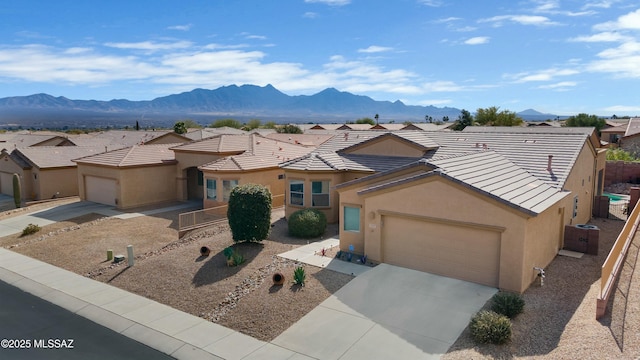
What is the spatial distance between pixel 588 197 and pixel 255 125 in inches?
3966

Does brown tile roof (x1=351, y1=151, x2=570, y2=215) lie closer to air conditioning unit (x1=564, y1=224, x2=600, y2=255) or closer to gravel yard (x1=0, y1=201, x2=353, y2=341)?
air conditioning unit (x1=564, y1=224, x2=600, y2=255)

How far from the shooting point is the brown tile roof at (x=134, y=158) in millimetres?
32125

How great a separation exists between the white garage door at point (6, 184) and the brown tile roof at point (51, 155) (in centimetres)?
303

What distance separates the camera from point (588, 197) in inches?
945

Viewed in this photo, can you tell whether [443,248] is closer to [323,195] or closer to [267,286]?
[267,286]

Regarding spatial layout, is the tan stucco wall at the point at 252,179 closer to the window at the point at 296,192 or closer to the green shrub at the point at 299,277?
the window at the point at 296,192

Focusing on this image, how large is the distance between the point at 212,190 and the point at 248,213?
10641 millimetres

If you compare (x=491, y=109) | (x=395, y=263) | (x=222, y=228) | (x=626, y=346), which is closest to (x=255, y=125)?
(x=491, y=109)

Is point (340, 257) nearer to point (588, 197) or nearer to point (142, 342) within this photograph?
point (142, 342)

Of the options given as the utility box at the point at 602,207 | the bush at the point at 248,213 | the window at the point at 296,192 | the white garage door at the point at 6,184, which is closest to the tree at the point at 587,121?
the utility box at the point at 602,207

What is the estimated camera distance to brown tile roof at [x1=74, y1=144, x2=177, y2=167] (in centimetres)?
3212

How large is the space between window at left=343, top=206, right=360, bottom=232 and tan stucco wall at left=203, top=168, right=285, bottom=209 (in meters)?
9.49

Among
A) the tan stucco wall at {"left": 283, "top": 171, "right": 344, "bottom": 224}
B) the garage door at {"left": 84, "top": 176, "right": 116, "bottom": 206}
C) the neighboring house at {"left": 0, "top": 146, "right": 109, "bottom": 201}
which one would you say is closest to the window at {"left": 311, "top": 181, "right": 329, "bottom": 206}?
the tan stucco wall at {"left": 283, "top": 171, "right": 344, "bottom": 224}

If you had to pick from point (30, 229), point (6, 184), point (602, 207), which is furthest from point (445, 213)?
point (6, 184)
